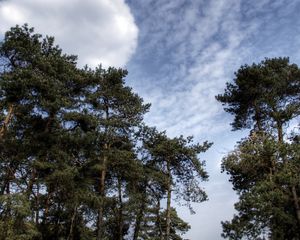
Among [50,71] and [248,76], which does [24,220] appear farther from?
[248,76]

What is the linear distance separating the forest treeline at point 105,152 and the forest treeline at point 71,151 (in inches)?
2.9

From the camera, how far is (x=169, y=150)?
25.3 metres

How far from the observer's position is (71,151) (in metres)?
21.6

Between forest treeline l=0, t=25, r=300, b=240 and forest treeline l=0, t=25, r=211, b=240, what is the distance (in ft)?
0.24

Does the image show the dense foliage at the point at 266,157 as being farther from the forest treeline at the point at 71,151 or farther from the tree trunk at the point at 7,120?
the tree trunk at the point at 7,120

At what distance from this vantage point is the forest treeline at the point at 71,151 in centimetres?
1947

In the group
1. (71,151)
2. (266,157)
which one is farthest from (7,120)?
(266,157)

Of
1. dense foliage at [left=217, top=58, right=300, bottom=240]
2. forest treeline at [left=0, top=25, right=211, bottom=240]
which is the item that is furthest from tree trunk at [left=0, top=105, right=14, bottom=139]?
dense foliage at [left=217, top=58, right=300, bottom=240]

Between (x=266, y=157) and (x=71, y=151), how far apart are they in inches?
448

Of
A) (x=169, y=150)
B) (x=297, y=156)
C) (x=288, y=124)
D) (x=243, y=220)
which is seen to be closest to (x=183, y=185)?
(x=169, y=150)

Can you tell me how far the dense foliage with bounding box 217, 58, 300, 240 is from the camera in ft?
57.9

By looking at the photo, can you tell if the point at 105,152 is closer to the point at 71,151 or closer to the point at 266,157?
the point at 71,151

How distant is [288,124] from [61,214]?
16203 mm

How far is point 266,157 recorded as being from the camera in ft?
61.9
